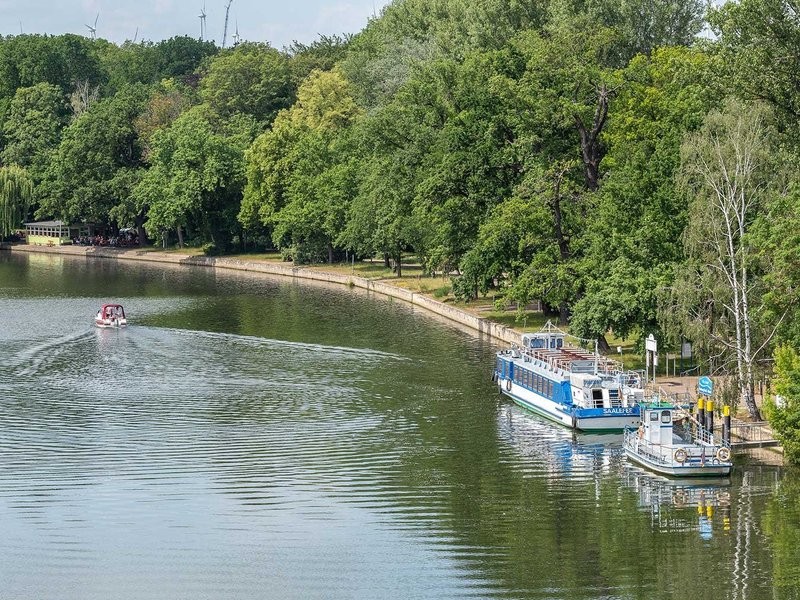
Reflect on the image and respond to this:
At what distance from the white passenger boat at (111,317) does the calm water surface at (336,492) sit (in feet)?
35.2

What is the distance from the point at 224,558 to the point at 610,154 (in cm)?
4688

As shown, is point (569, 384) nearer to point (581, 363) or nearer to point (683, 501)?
point (581, 363)

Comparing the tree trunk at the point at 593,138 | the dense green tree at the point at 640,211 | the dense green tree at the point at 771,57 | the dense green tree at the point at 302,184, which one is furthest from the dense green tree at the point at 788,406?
the dense green tree at the point at 302,184

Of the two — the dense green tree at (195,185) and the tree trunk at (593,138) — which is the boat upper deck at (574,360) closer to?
the tree trunk at (593,138)

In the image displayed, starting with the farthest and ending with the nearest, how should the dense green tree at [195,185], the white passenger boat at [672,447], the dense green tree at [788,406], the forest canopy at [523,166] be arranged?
the dense green tree at [195,185] → the forest canopy at [523,166] → the white passenger boat at [672,447] → the dense green tree at [788,406]

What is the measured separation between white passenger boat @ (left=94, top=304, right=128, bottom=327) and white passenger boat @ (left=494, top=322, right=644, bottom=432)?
3397 cm

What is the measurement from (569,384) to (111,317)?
43013mm

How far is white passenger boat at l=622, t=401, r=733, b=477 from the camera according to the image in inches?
2191

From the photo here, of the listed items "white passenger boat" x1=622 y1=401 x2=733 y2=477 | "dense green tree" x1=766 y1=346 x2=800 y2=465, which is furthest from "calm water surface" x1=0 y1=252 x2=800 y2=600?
"dense green tree" x1=766 y1=346 x2=800 y2=465

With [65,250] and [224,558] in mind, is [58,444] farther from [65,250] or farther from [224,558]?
[65,250]

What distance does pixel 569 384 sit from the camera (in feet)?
218

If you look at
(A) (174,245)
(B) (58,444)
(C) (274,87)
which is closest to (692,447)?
(B) (58,444)

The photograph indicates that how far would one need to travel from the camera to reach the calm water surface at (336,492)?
4472cm

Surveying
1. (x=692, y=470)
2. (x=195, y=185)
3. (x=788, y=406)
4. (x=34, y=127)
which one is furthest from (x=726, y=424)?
(x=34, y=127)
